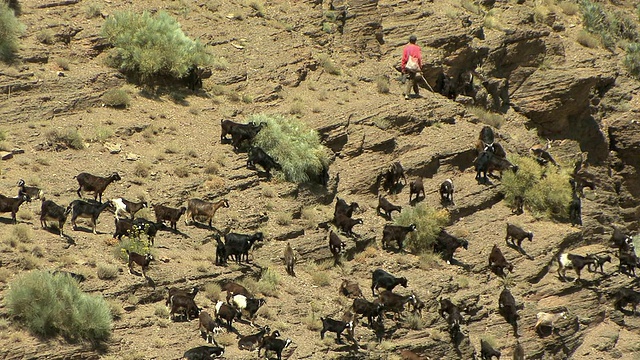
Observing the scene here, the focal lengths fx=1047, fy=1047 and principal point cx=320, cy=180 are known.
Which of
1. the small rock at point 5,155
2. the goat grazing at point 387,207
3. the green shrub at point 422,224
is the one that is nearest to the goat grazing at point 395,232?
the green shrub at point 422,224

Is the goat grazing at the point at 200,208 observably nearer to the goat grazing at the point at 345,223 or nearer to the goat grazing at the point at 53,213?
the goat grazing at the point at 53,213

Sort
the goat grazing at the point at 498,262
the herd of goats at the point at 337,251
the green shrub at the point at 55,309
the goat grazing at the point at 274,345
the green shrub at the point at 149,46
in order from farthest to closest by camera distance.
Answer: the green shrub at the point at 149,46 → the goat grazing at the point at 498,262 → the herd of goats at the point at 337,251 → the goat grazing at the point at 274,345 → the green shrub at the point at 55,309

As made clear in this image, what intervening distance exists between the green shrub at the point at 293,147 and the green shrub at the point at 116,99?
3759mm

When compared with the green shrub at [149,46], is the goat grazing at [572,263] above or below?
below

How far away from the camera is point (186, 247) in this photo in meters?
25.5

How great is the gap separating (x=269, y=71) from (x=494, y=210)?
8.76 meters

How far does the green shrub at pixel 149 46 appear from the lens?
3228cm

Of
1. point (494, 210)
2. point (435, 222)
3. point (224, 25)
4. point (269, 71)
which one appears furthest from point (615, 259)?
point (224, 25)

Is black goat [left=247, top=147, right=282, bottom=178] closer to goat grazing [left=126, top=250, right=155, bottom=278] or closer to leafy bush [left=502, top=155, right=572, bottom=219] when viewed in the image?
goat grazing [left=126, top=250, right=155, bottom=278]

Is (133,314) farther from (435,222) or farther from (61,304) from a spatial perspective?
(435,222)

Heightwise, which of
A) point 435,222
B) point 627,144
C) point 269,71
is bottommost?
point 627,144

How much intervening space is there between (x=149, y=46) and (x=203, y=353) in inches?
555

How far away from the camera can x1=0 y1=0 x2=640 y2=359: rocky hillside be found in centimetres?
2389

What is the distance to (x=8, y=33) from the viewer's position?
30.9 m
